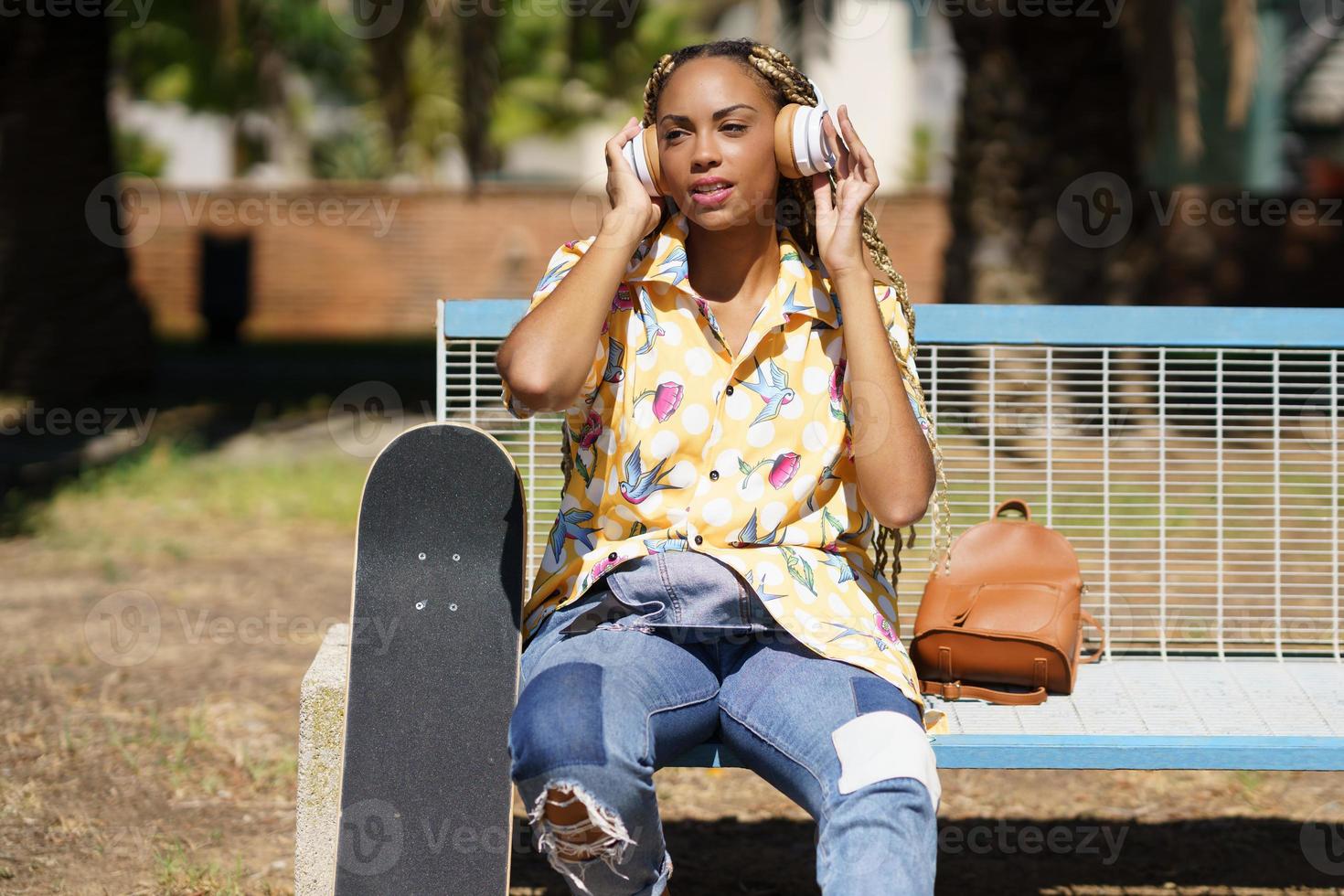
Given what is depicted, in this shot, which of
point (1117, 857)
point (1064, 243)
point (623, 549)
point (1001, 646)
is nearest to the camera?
point (623, 549)

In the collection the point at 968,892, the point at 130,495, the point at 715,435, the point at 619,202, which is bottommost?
the point at 968,892

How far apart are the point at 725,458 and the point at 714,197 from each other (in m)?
0.48

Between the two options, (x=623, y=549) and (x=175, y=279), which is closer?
(x=623, y=549)

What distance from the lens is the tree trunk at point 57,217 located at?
10.2 metres

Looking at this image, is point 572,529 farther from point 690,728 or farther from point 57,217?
point 57,217

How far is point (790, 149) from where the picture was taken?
2.77 m

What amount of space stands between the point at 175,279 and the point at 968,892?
19.2 m

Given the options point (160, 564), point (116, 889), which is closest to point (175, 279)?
point (160, 564)

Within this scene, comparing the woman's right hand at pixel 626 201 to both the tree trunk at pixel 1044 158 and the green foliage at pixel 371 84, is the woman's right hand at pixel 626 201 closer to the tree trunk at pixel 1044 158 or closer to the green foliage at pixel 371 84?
the tree trunk at pixel 1044 158

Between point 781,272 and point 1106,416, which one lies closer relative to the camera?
point 781,272

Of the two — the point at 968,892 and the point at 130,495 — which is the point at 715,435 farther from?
the point at 130,495

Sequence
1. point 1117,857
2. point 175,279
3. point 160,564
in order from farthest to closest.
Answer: point 175,279 < point 160,564 < point 1117,857

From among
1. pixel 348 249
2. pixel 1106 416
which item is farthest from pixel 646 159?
pixel 348 249

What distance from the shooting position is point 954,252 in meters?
8.98
